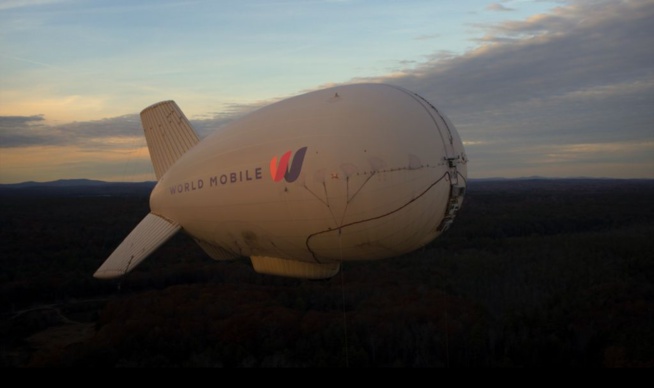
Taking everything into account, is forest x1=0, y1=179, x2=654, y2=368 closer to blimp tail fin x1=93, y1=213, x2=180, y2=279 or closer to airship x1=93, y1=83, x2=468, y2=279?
airship x1=93, y1=83, x2=468, y2=279

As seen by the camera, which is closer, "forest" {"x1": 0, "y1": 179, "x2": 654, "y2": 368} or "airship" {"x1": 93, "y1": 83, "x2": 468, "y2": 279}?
"airship" {"x1": 93, "y1": 83, "x2": 468, "y2": 279}

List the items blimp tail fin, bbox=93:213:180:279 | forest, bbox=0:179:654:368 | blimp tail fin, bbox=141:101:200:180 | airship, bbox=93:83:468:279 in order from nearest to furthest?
1. airship, bbox=93:83:468:279
2. blimp tail fin, bbox=93:213:180:279
3. blimp tail fin, bbox=141:101:200:180
4. forest, bbox=0:179:654:368

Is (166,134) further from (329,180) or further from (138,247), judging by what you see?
(329,180)

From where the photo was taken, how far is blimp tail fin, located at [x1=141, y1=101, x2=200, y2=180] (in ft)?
54.4

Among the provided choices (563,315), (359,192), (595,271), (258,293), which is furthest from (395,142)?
(595,271)

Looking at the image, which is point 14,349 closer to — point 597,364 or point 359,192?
point 359,192

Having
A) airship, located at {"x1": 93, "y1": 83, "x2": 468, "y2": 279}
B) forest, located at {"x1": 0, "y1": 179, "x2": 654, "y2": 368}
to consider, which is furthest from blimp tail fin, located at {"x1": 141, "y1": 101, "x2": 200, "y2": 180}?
forest, located at {"x1": 0, "y1": 179, "x2": 654, "y2": 368}

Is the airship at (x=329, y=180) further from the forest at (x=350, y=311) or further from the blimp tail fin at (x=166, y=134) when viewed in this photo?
the blimp tail fin at (x=166, y=134)

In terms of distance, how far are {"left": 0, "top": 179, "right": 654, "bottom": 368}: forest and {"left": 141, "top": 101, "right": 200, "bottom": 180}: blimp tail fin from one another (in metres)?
6.80

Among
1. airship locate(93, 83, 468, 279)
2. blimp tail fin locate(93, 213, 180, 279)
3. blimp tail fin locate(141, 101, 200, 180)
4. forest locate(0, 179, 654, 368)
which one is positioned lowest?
forest locate(0, 179, 654, 368)

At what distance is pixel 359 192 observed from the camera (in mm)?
9852

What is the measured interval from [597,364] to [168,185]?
827 inches

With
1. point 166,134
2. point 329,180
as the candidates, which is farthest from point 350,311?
point 329,180

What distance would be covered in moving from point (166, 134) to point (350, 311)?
56.9 feet
